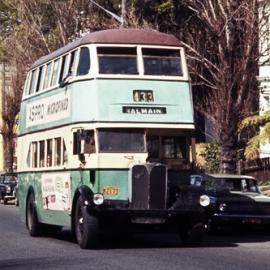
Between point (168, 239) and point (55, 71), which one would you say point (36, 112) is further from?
point (168, 239)

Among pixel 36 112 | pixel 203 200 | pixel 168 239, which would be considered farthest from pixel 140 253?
pixel 36 112

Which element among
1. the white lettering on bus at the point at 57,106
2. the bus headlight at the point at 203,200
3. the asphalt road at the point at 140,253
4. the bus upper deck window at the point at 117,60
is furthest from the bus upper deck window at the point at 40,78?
the bus headlight at the point at 203,200

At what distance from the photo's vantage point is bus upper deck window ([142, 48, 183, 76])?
1728 cm

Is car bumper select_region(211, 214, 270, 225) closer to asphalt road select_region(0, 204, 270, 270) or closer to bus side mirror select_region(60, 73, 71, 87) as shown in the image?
asphalt road select_region(0, 204, 270, 270)

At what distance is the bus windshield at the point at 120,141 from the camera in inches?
646

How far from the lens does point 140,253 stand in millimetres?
15344

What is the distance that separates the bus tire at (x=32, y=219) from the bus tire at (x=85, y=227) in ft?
11.5

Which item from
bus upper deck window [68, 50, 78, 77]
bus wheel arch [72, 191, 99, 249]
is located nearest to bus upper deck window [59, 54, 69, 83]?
bus upper deck window [68, 50, 78, 77]

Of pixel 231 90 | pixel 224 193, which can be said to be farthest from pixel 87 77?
pixel 231 90

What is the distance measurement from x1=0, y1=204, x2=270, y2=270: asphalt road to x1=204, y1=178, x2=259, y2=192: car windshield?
1.14m

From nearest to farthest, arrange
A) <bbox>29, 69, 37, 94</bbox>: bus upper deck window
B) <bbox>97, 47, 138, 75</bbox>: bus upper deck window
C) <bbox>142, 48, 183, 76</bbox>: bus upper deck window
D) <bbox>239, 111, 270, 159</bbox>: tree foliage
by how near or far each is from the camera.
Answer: <bbox>97, 47, 138, 75</bbox>: bus upper deck window, <bbox>142, 48, 183, 76</bbox>: bus upper deck window, <bbox>29, 69, 37, 94</bbox>: bus upper deck window, <bbox>239, 111, 270, 159</bbox>: tree foliage

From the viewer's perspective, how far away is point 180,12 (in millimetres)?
37625

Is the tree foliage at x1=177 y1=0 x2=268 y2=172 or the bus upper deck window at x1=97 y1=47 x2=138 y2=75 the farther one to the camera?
the tree foliage at x1=177 y1=0 x2=268 y2=172

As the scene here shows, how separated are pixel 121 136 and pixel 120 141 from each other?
11cm
